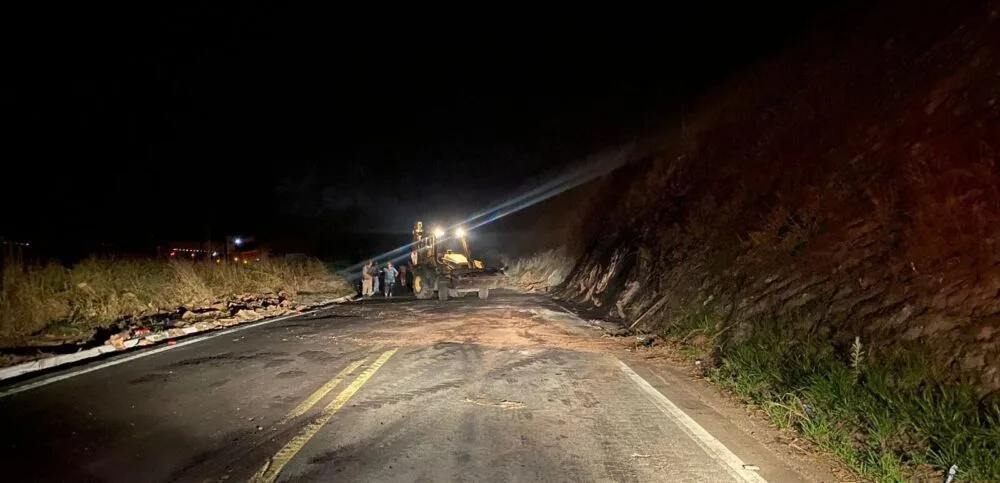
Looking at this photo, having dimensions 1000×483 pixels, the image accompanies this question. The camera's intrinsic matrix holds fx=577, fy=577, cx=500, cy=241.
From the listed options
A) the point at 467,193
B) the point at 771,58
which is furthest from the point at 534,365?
the point at 467,193

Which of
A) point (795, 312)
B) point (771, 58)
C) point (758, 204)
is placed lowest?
point (795, 312)

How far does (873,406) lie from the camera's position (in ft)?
18.1

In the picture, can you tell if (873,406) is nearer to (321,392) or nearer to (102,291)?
(321,392)

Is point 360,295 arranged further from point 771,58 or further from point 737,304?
point 771,58

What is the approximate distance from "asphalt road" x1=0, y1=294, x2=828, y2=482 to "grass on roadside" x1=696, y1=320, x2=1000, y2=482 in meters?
0.80

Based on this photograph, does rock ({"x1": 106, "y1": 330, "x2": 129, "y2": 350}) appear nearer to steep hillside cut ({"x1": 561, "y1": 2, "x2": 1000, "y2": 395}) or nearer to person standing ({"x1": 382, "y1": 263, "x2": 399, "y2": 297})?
steep hillside cut ({"x1": 561, "y1": 2, "x2": 1000, "y2": 395})

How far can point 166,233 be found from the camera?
39375 millimetres

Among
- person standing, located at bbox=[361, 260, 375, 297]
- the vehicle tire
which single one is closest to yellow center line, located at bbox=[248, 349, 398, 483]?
the vehicle tire

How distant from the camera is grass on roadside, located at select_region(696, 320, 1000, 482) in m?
4.61

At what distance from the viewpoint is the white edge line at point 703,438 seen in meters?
4.63

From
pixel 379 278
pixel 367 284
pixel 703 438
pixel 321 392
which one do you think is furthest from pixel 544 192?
pixel 703 438

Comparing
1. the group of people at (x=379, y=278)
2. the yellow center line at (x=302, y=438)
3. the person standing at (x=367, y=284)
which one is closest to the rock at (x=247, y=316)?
the group of people at (x=379, y=278)

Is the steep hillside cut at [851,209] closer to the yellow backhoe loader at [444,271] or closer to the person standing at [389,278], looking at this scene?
the yellow backhoe loader at [444,271]

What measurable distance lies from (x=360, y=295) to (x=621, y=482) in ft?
64.3
